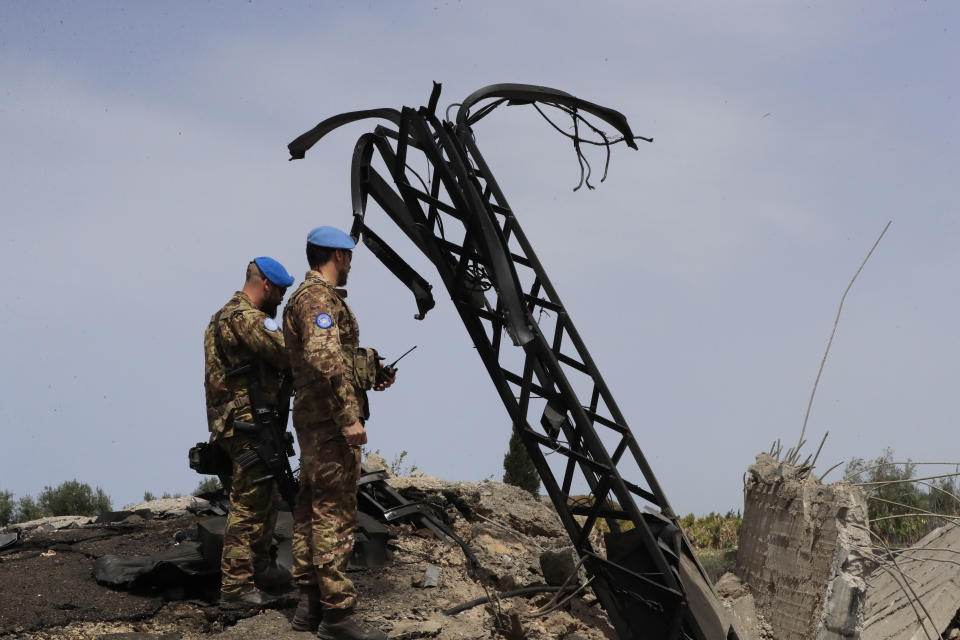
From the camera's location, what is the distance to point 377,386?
6668 mm

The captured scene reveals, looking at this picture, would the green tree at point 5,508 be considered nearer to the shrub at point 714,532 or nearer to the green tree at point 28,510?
the green tree at point 28,510

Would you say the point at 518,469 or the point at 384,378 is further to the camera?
the point at 518,469

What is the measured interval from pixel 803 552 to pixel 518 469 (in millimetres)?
9192

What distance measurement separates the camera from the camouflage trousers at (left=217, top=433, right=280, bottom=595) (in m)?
6.62

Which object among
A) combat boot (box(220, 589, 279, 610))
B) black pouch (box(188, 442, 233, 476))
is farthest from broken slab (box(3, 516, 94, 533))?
combat boot (box(220, 589, 279, 610))

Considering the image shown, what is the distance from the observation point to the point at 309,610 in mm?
6172

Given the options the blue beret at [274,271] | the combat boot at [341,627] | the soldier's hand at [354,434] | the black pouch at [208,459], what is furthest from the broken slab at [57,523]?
the soldier's hand at [354,434]

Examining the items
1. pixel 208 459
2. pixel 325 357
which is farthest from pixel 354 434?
pixel 208 459

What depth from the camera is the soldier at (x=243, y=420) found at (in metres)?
6.63

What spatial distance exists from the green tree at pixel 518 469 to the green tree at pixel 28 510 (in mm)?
7790

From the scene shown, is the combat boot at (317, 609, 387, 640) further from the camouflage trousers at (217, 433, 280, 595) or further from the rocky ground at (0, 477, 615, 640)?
the camouflage trousers at (217, 433, 280, 595)

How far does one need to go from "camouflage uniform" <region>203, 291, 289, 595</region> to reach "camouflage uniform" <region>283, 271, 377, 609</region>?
591mm

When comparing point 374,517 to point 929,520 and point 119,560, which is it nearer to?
point 119,560

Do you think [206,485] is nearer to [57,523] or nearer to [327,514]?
[57,523]
